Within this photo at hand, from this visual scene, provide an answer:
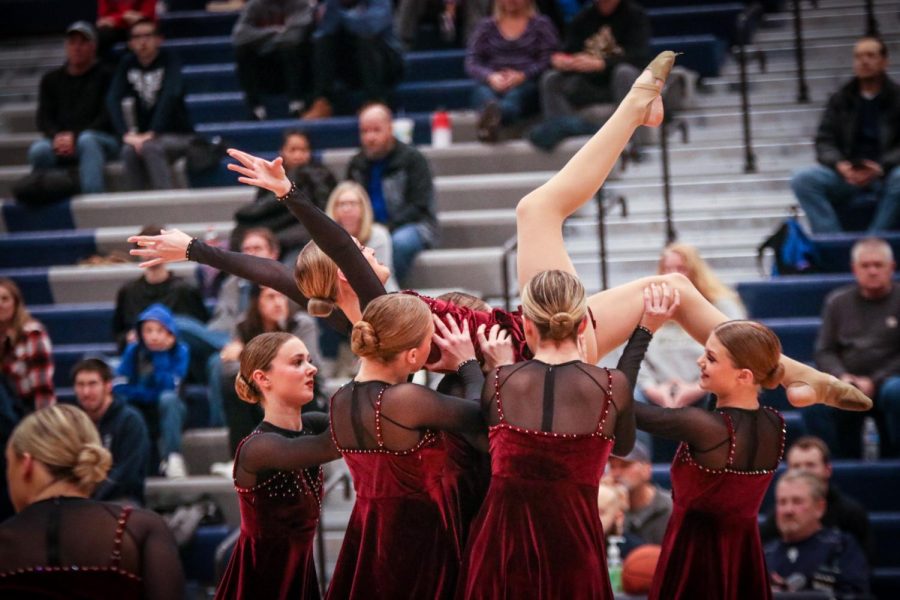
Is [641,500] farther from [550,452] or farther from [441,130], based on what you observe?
[441,130]

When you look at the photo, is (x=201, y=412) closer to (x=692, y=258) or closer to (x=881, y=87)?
(x=692, y=258)

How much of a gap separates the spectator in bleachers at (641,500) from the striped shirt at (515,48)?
3.25m

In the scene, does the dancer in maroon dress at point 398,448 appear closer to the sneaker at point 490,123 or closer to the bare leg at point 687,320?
the bare leg at point 687,320

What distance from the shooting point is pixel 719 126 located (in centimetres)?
940

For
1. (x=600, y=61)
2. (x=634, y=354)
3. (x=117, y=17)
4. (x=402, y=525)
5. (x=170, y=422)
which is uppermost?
(x=117, y=17)

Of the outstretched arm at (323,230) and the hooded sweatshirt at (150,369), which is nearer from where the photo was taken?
the outstretched arm at (323,230)

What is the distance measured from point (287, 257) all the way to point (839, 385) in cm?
407

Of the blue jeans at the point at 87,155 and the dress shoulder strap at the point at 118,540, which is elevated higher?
the blue jeans at the point at 87,155

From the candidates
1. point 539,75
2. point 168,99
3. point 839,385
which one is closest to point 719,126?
point 539,75

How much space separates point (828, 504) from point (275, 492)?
118 inches

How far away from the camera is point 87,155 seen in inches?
376

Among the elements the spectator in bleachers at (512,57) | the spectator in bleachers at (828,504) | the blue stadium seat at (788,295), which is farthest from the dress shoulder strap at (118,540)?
the spectator in bleachers at (512,57)

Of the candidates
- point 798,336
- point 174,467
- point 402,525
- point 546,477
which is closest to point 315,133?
point 174,467

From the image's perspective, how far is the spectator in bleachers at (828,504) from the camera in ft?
21.2
